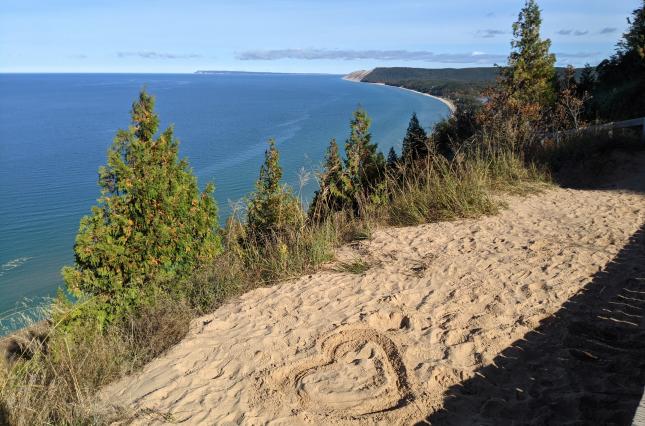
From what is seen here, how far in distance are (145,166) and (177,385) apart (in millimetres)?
3456

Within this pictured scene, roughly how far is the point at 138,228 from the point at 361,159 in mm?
8488

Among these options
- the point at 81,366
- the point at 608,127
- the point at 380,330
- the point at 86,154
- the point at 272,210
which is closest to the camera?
the point at 81,366

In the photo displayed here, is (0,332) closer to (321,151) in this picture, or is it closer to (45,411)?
(45,411)

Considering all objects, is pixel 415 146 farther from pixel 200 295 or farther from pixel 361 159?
pixel 200 295

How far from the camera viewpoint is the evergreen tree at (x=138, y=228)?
678 centimetres

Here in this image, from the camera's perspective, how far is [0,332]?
17172 mm

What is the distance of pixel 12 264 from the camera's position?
25141 mm

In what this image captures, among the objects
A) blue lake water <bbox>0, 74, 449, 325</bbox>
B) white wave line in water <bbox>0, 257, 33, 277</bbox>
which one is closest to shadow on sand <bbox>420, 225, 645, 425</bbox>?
blue lake water <bbox>0, 74, 449, 325</bbox>

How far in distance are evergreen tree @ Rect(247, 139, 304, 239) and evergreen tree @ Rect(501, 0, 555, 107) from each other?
1361 centimetres

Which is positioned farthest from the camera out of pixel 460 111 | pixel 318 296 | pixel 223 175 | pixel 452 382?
pixel 223 175

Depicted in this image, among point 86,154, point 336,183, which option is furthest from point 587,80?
point 86,154

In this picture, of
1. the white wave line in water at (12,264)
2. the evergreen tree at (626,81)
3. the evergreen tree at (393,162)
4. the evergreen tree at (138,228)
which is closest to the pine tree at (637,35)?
the evergreen tree at (626,81)

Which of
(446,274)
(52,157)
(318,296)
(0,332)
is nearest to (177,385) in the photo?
(318,296)

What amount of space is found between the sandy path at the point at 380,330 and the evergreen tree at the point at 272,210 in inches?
62.0
